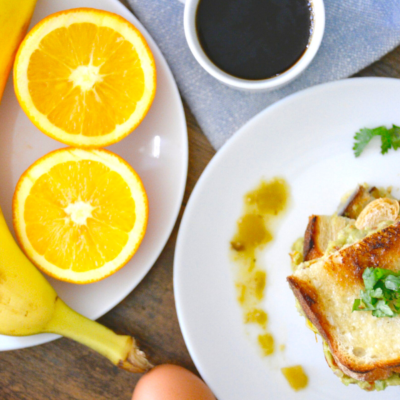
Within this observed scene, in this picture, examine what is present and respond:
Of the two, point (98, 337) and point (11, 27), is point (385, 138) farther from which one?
point (11, 27)

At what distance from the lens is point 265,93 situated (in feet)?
5.55

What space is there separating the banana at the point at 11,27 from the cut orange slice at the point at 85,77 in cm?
7

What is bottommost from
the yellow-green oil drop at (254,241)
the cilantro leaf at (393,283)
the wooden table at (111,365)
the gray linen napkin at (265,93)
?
the wooden table at (111,365)

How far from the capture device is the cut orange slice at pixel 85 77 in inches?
59.8

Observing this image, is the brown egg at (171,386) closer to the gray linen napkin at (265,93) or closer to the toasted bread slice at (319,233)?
the toasted bread slice at (319,233)

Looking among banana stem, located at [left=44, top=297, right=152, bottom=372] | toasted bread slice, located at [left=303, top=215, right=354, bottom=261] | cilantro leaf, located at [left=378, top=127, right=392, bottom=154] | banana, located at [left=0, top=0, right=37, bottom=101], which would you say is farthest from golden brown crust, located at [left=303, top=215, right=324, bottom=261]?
banana, located at [left=0, top=0, right=37, bottom=101]

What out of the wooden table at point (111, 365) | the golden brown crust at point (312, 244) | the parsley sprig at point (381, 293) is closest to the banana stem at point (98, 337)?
the wooden table at point (111, 365)

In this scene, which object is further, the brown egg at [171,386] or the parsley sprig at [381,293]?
the brown egg at [171,386]

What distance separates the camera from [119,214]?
1562 mm

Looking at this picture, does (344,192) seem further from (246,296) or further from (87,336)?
(87,336)

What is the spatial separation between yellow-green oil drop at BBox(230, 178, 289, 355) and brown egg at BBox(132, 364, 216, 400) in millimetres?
314

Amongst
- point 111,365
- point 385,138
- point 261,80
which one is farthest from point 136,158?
point 385,138

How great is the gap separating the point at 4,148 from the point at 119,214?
560 mm

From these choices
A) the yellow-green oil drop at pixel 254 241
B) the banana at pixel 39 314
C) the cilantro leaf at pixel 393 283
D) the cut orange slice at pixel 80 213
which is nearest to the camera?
the cilantro leaf at pixel 393 283
